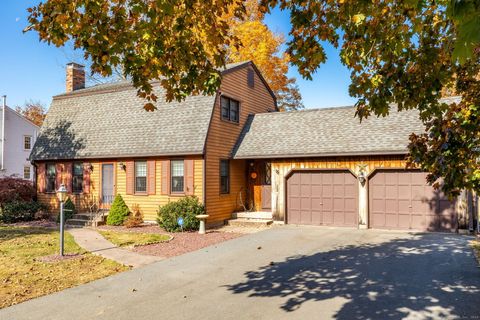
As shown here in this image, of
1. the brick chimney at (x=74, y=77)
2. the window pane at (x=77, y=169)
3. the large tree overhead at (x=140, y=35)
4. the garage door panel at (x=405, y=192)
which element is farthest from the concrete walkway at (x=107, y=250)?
the brick chimney at (x=74, y=77)

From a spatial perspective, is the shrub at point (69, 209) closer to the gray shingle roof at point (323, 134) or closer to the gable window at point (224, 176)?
the gable window at point (224, 176)

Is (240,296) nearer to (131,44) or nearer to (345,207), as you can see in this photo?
(131,44)

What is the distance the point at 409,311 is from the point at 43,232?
584 inches

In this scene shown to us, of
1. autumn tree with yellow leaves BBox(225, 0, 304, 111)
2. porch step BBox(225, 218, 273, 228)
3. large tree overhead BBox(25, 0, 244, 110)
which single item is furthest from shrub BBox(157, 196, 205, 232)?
autumn tree with yellow leaves BBox(225, 0, 304, 111)

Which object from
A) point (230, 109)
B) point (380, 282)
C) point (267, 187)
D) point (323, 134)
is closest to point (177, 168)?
point (230, 109)

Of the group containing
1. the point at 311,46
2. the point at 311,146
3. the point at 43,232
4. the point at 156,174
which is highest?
the point at 311,46

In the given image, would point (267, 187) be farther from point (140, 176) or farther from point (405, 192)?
point (405, 192)

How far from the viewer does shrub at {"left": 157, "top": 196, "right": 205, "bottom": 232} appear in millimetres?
16172

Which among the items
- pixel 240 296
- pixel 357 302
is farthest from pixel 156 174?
pixel 357 302

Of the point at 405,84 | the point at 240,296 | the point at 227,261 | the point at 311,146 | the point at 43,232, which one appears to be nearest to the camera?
the point at 405,84

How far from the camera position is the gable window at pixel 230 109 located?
19078mm

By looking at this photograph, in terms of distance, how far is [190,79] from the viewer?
715 cm

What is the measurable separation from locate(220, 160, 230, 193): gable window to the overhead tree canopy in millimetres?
11577

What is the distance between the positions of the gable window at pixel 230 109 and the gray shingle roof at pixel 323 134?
3.48 feet
